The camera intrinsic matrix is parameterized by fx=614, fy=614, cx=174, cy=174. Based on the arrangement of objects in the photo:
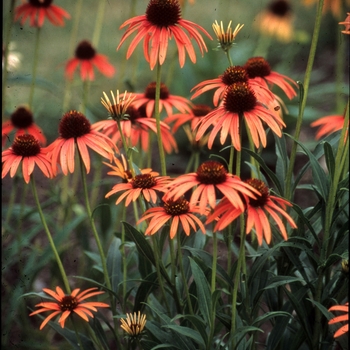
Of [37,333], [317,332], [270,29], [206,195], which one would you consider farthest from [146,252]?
[270,29]

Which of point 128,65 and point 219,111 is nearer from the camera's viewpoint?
point 219,111

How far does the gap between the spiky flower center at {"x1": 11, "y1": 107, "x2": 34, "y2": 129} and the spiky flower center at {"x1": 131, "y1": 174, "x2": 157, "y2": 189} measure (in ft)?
2.88

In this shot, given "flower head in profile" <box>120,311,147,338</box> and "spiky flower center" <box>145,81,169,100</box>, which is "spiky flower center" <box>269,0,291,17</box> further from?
"flower head in profile" <box>120,311,147,338</box>

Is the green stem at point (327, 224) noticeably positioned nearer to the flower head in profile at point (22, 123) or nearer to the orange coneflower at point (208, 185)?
the orange coneflower at point (208, 185)

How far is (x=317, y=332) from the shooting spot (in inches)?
60.6

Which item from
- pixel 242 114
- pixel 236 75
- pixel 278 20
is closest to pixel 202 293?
pixel 242 114

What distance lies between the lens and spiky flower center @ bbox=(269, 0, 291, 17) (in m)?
3.90

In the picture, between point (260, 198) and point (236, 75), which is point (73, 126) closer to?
point (236, 75)

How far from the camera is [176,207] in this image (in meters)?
1.39

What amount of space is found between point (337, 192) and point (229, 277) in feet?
1.13

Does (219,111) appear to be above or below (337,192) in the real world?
above

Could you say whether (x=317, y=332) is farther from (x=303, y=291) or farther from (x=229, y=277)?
(x=229, y=277)

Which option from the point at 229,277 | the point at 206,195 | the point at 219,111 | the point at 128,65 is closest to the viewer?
the point at 206,195

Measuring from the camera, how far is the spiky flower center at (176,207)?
4.55 feet
